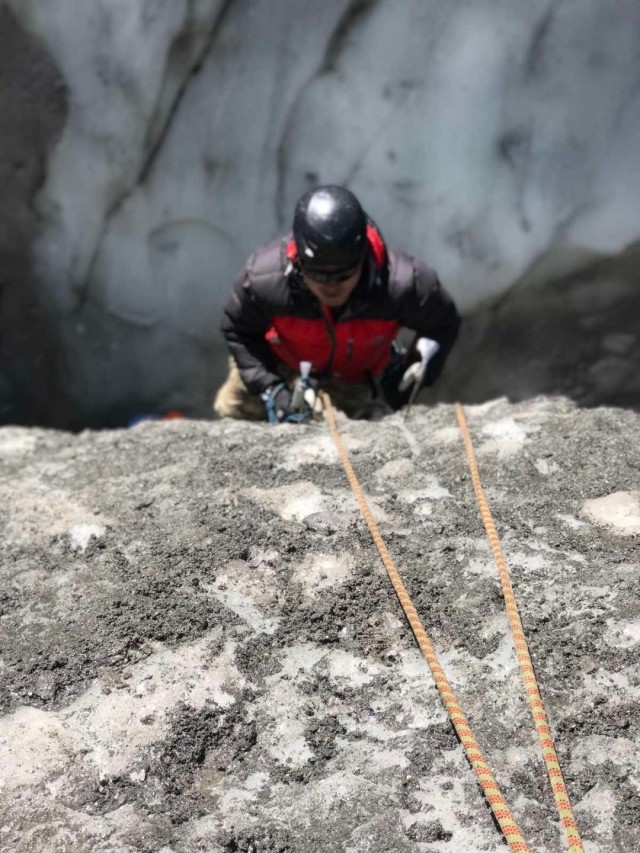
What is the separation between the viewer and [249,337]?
120 inches

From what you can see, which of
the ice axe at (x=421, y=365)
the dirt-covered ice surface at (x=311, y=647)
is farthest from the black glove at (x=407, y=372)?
the dirt-covered ice surface at (x=311, y=647)

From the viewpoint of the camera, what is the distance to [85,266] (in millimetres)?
4004

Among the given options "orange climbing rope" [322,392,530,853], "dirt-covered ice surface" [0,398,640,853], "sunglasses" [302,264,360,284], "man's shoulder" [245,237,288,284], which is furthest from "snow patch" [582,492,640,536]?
"man's shoulder" [245,237,288,284]

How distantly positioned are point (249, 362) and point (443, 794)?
1868 mm

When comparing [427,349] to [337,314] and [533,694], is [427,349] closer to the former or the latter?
[337,314]

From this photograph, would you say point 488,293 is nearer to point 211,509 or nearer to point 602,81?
point 602,81

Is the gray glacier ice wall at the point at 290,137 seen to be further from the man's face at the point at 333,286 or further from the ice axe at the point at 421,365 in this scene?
the man's face at the point at 333,286

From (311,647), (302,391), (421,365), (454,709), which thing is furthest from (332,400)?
A: (454,709)

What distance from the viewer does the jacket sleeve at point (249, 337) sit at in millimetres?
2883

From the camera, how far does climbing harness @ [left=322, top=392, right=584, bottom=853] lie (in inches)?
51.0

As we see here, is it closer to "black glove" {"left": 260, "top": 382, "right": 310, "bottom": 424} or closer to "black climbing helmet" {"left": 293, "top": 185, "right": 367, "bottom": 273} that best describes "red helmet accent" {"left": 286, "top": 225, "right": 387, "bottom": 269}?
"black climbing helmet" {"left": 293, "top": 185, "right": 367, "bottom": 273}

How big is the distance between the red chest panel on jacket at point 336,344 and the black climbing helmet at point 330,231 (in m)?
0.31

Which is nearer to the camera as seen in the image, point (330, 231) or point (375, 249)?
point (330, 231)

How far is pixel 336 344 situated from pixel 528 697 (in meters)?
1.63
